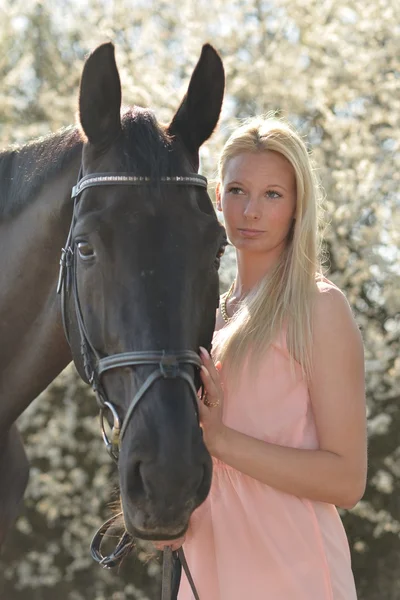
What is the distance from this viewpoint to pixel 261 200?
9.46 feet

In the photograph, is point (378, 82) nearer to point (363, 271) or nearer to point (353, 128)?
point (353, 128)

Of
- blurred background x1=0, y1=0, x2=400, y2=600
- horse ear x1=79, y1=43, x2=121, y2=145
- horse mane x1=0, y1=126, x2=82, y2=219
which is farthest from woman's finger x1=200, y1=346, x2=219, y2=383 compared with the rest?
blurred background x1=0, y1=0, x2=400, y2=600

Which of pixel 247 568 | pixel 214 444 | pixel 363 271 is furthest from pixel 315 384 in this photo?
pixel 363 271

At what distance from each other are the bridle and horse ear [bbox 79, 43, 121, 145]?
16cm

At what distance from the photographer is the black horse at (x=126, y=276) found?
218 cm

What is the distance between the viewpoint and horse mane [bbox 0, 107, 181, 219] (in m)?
2.53

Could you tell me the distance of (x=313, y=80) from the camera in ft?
25.8

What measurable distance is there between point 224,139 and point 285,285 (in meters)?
5.12

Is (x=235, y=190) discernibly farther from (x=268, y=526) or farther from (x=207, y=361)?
(x=268, y=526)

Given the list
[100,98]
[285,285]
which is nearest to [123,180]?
[100,98]

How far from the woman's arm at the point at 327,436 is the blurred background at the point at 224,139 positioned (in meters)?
4.58

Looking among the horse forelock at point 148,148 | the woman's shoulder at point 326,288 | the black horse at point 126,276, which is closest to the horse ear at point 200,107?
the black horse at point 126,276

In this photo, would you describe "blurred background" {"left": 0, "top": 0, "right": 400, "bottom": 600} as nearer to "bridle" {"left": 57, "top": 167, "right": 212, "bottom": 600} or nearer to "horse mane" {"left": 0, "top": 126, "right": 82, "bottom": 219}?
"horse mane" {"left": 0, "top": 126, "right": 82, "bottom": 219}

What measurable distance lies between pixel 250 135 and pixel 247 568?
1445 mm
